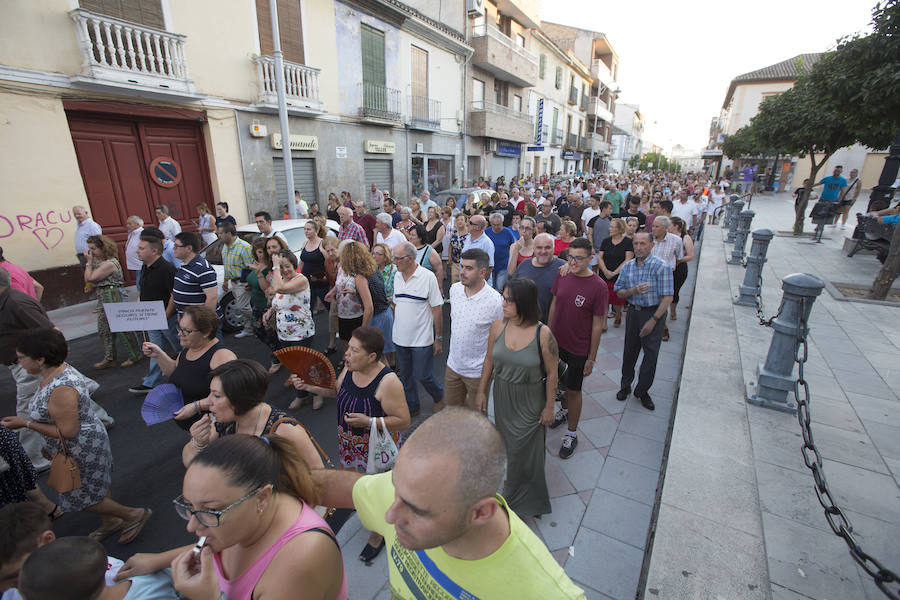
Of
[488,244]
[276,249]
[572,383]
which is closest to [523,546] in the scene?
[572,383]

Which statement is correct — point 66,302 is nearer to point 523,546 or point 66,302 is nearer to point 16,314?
point 16,314

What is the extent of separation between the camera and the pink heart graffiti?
24.9ft

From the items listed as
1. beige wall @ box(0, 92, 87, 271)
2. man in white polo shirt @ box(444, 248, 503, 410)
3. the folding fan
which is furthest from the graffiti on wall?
man in white polo shirt @ box(444, 248, 503, 410)

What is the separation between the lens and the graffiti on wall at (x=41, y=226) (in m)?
7.26

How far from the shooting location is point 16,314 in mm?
3592

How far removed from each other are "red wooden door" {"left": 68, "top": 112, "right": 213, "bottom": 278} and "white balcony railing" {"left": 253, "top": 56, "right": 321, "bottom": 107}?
2140 millimetres

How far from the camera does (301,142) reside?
12664mm

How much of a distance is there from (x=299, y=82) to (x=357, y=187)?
Result: 3926mm

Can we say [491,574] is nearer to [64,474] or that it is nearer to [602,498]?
[602,498]

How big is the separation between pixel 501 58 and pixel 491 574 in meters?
24.7

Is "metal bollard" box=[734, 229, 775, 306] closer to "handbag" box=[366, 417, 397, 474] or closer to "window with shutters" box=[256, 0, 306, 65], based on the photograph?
"handbag" box=[366, 417, 397, 474]

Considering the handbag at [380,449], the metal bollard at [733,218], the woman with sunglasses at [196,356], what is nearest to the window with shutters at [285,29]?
the woman with sunglasses at [196,356]

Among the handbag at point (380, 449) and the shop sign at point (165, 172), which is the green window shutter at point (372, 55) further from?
the handbag at point (380, 449)

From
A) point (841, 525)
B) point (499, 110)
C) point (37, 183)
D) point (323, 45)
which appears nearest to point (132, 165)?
point (37, 183)
